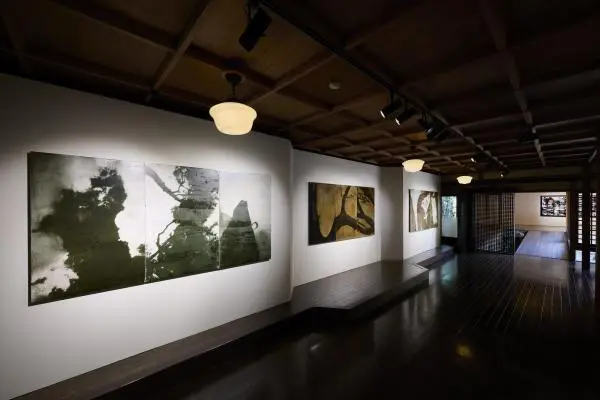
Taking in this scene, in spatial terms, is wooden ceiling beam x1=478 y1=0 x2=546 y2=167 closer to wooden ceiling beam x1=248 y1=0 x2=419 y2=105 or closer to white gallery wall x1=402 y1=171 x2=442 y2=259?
wooden ceiling beam x1=248 y1=0 x2=419 y2=105

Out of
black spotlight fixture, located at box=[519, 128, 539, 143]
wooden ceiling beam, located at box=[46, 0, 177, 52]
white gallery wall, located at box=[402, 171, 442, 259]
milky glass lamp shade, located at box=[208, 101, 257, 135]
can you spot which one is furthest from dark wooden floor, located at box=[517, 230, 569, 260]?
wooden ceiling beam, located at box=[46, 0, 177, 52]

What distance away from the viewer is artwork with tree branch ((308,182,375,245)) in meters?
5.92

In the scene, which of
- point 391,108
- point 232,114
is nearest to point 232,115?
point 232,114

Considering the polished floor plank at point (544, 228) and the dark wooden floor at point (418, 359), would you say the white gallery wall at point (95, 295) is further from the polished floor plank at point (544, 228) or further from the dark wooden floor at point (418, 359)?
the polished floor plank at point (544, 228)

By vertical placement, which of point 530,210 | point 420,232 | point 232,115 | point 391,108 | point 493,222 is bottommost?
point 420,232

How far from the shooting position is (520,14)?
181 cm

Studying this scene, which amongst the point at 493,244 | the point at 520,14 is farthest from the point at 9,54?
the point at 493,244

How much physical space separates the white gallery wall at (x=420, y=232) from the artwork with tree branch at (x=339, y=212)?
111cm

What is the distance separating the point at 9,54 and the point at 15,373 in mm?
2493

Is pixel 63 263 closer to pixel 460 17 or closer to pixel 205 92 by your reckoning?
pixel 205 92

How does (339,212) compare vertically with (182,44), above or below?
below

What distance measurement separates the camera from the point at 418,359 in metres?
3.28

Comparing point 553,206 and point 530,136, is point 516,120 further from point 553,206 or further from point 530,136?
point 553,206

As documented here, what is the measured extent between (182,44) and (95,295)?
2409mm
